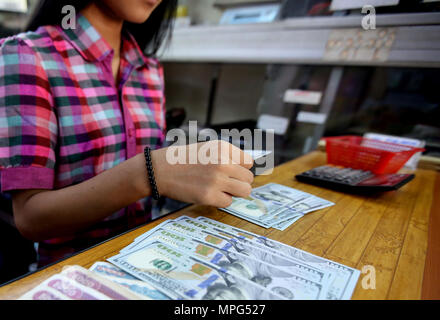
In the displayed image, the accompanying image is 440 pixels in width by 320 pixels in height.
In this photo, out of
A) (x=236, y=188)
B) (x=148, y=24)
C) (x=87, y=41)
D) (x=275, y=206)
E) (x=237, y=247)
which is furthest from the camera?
(x=148, y=24)

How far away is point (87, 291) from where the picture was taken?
0.36m

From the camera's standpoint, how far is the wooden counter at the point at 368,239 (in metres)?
0.44

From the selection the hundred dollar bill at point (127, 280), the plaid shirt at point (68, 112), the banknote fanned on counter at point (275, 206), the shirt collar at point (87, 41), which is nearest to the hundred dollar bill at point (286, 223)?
the banknote fanned on counter at point (275, 206)

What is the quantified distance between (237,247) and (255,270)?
0.07 m

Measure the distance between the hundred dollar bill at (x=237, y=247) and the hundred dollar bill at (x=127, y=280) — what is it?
0.17ft

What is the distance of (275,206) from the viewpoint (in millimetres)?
715

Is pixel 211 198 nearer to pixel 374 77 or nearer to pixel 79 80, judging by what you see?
pixel 79 80

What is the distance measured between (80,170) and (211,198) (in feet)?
1.56

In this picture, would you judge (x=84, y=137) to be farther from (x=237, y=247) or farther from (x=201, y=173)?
(x=237, y=247)

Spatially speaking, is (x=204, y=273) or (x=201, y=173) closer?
(x=204, y=273)

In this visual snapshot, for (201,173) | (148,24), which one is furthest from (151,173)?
(148,24)

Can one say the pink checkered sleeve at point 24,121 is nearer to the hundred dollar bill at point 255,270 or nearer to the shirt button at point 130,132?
the shirt button at point 130,132

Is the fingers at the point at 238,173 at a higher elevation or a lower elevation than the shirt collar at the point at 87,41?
lower
